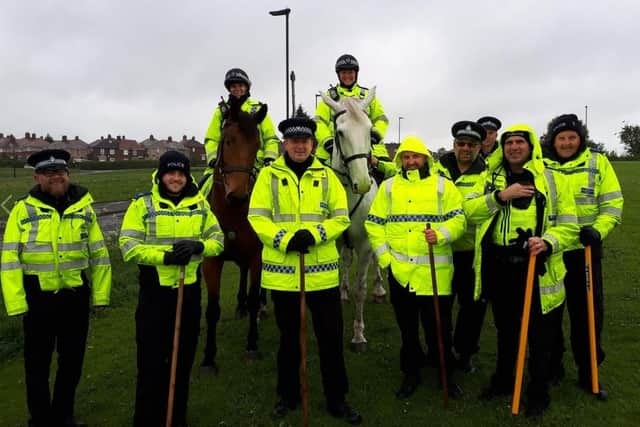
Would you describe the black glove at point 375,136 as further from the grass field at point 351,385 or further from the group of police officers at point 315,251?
the grass field at point 351,385

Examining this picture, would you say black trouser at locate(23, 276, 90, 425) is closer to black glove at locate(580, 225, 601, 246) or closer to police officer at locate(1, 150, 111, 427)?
police officer at locate(1, 150, 111, 427)

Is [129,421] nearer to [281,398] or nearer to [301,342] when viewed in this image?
Answer: [281,398]

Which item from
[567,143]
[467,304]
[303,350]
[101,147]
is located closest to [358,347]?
[467,304]

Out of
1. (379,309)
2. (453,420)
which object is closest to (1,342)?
(379,309)

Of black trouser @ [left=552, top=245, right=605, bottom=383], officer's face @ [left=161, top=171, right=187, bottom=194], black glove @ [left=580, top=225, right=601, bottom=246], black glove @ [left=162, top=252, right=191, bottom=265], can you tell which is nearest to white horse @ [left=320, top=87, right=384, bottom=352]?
officer's face @ [left=161, top=171, right=187, bottom=194]

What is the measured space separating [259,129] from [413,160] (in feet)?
8.06

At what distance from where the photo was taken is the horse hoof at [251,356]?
594cm

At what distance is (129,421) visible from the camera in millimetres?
4746

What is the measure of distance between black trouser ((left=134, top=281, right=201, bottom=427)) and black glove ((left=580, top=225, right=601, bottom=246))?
364 centimetres

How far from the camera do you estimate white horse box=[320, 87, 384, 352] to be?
16.7ft

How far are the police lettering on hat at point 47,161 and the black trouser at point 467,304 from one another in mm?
4132

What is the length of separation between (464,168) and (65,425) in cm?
490

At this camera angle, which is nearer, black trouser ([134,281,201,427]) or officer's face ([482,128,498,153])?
black trouser ([134,281,201,427])

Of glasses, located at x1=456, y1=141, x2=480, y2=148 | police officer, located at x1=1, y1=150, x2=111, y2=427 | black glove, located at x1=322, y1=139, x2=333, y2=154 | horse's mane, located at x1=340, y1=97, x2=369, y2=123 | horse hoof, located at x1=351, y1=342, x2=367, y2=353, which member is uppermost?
horse's mane, located at x1=340, y1=97, x2=369, y2=123
